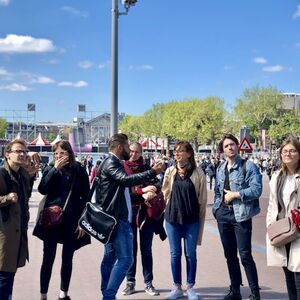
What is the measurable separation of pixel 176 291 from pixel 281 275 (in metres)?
1.73

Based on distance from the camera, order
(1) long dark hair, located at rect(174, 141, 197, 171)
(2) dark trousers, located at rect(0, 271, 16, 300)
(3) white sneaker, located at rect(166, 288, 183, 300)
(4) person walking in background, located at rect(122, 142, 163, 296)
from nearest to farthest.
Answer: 1. (2) dark trousers, located at rect(0, 271, 16, 300)
2. (3) white sneaker, located at rect(166, 288, 183, 300)
3. (1) long dark hair, located at rect(174, 141, 197, 171)
4. (4) person walking in background, located at rect(122, 142, 163, 296)

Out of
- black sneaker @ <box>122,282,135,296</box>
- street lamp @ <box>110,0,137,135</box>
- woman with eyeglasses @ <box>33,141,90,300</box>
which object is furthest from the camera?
street lamp @ <box>110,0,137,135</box>

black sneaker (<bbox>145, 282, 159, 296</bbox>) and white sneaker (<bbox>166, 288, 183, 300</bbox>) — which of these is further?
black sneaker (<bbox>145, 282, 159, 296</bbox>)

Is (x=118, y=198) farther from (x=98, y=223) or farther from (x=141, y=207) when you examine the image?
(x=141, y=207)

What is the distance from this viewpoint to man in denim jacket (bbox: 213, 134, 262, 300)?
4.98 meters

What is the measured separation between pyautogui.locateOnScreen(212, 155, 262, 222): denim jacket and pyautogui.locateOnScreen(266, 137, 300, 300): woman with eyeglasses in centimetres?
67

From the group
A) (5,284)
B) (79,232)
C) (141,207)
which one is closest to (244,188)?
(141,207)

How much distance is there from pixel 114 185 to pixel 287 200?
1612mm

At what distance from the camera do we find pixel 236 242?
17.1 feet

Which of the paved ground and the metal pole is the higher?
the metal pole

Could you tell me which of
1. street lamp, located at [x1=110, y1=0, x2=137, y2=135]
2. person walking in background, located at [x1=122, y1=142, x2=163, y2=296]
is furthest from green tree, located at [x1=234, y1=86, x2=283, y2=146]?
person walking in background, located at [x1=122, y1=142, x2=163, y2=296]

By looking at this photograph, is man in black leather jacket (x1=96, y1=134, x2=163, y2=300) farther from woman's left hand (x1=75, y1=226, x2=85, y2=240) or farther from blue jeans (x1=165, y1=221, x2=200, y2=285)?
blue jeans (x1=165, y1=221, x2=200, y2=285)

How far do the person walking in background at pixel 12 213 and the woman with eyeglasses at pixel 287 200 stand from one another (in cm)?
224

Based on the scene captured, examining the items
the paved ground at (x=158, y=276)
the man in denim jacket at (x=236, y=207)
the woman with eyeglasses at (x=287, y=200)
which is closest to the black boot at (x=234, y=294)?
the man in denim jacket at (x=236, y=207)
